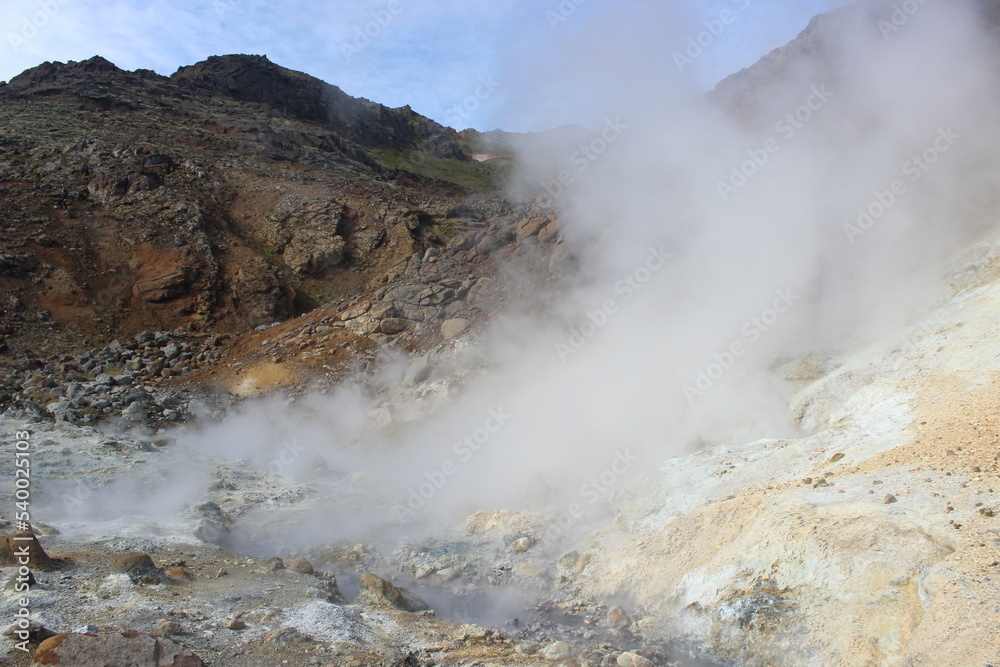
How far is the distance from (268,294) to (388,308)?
4.55 meters

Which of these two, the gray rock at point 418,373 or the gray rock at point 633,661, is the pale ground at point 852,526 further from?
the gray rock at point 418,373

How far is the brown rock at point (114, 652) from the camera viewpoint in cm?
246

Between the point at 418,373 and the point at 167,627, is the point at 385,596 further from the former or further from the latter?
the point at 418,373

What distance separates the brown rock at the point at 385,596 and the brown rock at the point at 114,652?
124 centimetres

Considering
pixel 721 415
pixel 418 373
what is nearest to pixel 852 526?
pixel 721 415

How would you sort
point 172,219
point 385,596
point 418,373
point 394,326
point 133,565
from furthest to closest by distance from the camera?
point 172,219, point 394,326, point 418,373, point 385,596, point 133,565

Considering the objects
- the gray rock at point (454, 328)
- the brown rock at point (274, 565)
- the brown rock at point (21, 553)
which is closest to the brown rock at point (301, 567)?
the brown rock at point (274, 565)

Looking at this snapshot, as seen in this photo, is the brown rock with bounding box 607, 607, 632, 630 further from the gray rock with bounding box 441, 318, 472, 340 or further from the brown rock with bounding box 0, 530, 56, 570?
the gray rock with bounding box 441, 318, 472, 340

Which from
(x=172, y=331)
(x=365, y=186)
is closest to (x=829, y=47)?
(x=172, y=331)

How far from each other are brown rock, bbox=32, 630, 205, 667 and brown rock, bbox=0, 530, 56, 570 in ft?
3.93

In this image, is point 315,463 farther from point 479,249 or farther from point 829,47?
point 829,47

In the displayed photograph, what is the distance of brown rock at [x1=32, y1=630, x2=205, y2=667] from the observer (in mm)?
2455

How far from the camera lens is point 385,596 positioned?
3734mm

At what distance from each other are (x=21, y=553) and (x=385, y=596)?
2.12 metres
